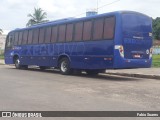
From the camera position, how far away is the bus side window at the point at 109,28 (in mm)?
16556

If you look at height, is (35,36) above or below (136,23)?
below

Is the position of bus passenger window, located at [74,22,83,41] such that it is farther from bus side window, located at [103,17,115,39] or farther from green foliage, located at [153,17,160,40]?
green foliage, located at [153,17,160,40]

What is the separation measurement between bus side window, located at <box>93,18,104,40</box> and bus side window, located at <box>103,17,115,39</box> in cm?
30

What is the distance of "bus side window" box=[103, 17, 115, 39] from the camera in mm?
16556

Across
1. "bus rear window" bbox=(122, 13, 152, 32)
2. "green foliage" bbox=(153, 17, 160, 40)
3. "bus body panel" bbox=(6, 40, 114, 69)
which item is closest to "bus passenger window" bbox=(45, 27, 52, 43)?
"bus body panel" bbox=(6, 40, 114, 69)

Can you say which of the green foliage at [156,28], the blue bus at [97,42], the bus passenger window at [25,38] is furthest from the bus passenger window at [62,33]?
the green foliage at [156,28]

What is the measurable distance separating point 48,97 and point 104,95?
171 cm

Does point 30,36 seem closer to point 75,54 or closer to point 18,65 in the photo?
point 18,65

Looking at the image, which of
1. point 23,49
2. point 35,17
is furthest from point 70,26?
point 35,17

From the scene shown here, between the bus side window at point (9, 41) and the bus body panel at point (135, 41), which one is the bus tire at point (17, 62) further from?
the bus body panel at point (135, 41)

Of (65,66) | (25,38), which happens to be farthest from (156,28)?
(65,66)

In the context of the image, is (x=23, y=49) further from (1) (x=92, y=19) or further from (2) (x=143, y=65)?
(2) (x=143, y=65)

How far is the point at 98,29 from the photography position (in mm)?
17438

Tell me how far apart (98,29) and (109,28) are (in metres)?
0.84
